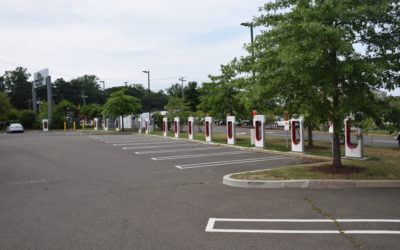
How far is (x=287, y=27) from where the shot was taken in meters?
8.04

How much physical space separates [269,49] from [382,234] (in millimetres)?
5308

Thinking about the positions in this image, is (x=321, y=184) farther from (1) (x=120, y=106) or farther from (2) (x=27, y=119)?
(2) (x=27, y=119)

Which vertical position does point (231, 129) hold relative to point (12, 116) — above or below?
below

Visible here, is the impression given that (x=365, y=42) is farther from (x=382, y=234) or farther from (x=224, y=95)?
(x=224, y=95)

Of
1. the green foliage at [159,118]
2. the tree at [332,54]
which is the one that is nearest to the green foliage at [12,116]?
the green foliage at [159,118]

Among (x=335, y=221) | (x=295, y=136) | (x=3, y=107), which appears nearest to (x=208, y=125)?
(x=295, y=136)

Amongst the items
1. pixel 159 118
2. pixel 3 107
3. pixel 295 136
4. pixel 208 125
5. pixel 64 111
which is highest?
pixel 3 107

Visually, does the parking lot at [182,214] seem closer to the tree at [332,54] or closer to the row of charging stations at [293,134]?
the tree at [332,54]

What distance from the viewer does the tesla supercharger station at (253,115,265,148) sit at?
15031mm

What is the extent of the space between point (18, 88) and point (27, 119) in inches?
2221

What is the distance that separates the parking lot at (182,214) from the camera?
14.4 feet

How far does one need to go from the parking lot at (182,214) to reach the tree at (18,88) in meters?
102

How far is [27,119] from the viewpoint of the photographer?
51.3 meters

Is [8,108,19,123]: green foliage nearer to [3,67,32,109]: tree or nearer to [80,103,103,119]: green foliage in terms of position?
[80,103,103,119]: green foliage
